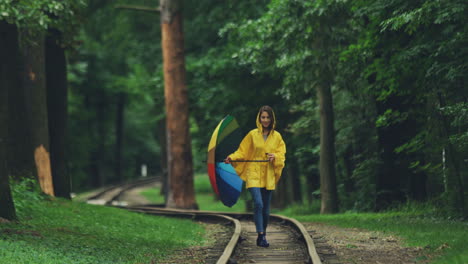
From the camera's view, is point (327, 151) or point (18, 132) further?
point (327, 151)

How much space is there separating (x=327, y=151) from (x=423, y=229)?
7276 millimetres

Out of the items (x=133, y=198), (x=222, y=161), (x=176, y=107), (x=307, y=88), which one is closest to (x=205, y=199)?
(x=133, y=198)

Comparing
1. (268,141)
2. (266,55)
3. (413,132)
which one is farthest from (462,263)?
(266,55)

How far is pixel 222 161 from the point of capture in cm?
1023

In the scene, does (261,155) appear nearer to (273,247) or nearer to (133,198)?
(273,247)

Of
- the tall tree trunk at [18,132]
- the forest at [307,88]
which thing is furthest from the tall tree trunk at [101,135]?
the tall tree trunk at [18,132]

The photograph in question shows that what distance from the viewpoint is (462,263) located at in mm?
7438

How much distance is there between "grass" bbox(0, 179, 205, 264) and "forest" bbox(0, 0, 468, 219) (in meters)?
1.00

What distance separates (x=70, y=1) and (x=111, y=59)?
33970 millimetres

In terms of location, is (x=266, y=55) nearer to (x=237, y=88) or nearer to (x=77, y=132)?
(x=237, y=88)

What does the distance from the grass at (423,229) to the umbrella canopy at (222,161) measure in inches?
114

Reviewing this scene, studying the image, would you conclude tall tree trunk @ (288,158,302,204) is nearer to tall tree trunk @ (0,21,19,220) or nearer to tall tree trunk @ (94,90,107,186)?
tall tree trunk @ (0,21,19,220)

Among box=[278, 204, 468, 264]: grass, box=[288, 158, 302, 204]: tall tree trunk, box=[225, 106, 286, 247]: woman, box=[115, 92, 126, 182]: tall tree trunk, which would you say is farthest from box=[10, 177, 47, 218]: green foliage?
box=[115, 92, 126, 182]: tall tree trunk

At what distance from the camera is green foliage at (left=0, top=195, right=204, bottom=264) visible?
9.61 m
